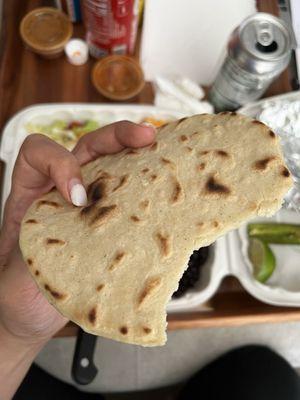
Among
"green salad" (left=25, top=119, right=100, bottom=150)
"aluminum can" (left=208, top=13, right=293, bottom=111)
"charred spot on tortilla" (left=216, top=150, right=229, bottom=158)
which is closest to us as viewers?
"charred spot on tortilla" (left=216, top=150, right=229, bottom=158)

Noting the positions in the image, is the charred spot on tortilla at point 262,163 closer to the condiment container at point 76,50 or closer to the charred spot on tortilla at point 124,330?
the charred spot on tortilla at point 124,330

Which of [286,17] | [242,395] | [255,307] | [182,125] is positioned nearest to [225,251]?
[255,307]

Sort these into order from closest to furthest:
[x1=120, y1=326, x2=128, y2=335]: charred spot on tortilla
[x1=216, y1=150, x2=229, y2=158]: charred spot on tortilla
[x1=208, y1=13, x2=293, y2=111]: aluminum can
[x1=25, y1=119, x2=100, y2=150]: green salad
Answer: [x1=120, y1=326, x2=128, y2=335]: charred spot on tortilla → [x1=216, y1=150, x2=229, y2=158]: charred spot on tortilla → [x1=208, y1=13, x2=293, y2=111]: aluminum can → [x1=25, y1=119, x2=100, y2=150]: green salad

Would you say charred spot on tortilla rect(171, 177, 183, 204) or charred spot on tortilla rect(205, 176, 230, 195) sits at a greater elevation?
charred spot on tortilla rect(205, 176, 230, 195)

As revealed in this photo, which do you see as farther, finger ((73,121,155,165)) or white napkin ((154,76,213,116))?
white napkin ((154,76,213,116))

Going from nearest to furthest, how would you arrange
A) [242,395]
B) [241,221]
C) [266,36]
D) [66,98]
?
[241,221]
[266,36]
[66,98]
[242,395]

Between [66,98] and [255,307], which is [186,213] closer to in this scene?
[255,307]

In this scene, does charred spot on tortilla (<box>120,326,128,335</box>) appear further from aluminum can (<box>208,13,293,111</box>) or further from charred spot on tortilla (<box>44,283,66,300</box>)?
aluminum can (<box>208,13,293,111</box>)

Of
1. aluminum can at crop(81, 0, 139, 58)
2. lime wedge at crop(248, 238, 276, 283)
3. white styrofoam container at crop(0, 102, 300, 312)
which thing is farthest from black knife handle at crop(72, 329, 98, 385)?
aluminum can at crop(81, 0, 139, 58)
